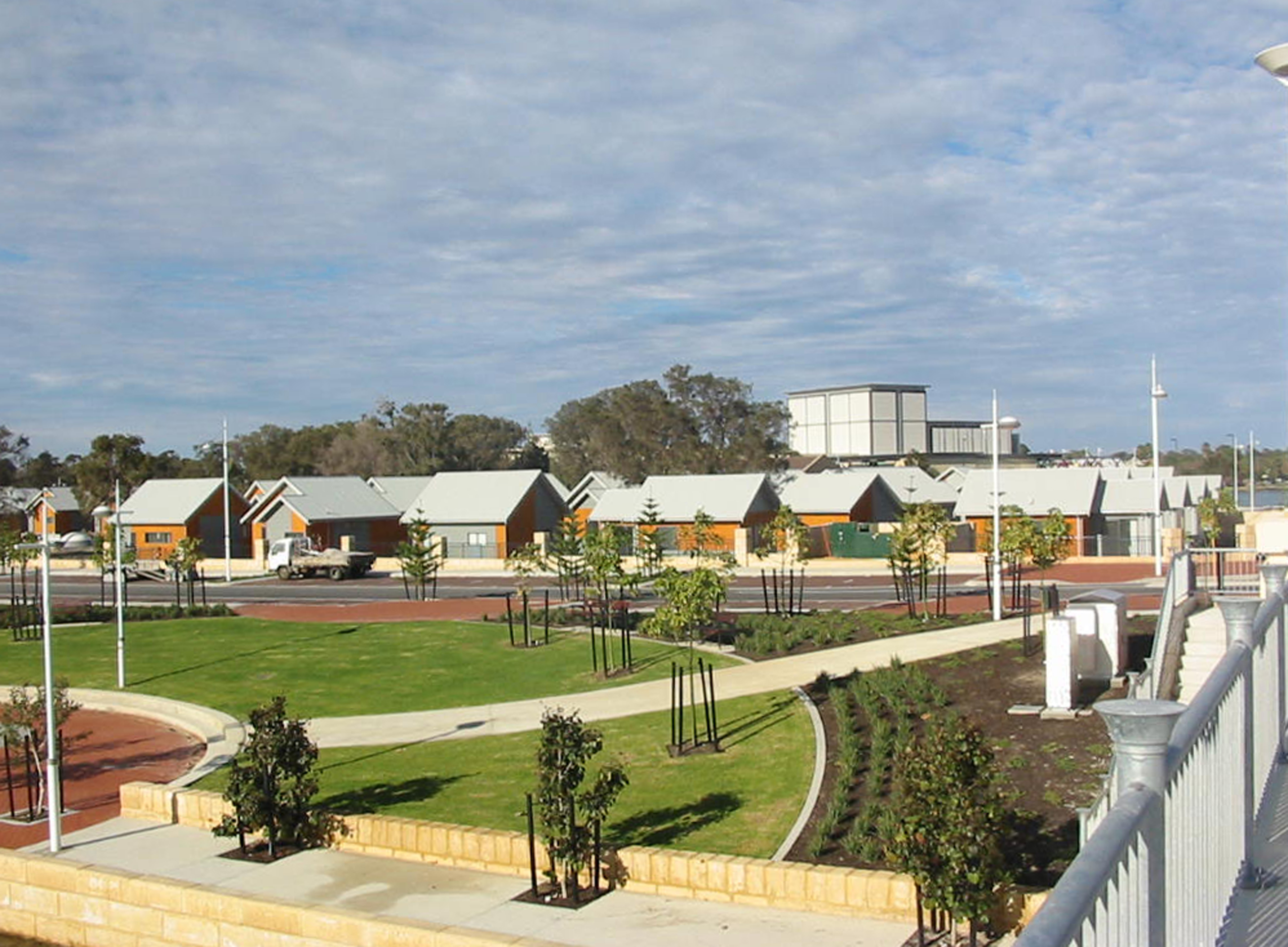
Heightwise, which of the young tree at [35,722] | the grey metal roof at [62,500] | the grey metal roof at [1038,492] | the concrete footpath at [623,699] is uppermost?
the grey metal roof at [62,500]

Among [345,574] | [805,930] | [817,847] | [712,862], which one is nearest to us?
[805,930]

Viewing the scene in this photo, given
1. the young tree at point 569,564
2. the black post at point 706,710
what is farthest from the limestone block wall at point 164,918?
the young tree at point 569,564

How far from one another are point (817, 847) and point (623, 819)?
3.33m

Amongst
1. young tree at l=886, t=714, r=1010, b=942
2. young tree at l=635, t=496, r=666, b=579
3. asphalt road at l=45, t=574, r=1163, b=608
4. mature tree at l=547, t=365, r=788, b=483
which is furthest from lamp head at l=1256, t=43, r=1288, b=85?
mature tree at l=547, t=365, r=788, b=483

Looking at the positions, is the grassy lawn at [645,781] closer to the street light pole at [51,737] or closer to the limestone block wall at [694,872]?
the limestone block wall at [694,872]

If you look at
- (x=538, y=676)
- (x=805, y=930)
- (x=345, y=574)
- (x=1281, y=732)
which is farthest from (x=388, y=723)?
(x=345, y=574)

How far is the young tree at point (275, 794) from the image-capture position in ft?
53.2

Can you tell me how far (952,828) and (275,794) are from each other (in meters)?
9.34

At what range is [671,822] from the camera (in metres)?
16.6

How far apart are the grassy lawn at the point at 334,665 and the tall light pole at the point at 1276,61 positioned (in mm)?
19251

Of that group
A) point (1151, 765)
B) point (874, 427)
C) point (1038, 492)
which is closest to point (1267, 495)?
point (874, 427)

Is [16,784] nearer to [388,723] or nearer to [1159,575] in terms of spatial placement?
[388,723]

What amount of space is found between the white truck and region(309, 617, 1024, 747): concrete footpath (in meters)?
37.6

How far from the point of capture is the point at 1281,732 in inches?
387
